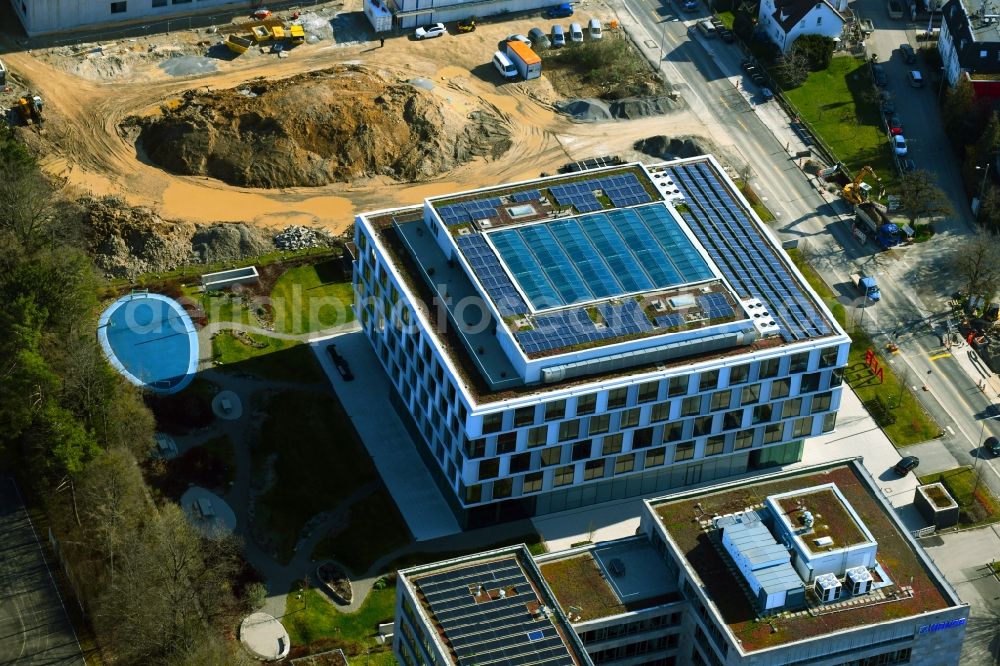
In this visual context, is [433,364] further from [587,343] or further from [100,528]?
[100,528]

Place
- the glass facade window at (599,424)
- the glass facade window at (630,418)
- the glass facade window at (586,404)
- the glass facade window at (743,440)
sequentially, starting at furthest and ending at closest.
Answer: the glass facade window at (743,440)
the glass facade window at (630,418)
the glass facade window at (599,424)
the glass facade window at (586,404)

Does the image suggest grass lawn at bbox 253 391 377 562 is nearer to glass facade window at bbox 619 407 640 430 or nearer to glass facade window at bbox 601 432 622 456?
glass facade window at bbox 601 432 622 456

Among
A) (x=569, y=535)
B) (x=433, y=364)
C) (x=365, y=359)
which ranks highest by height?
(x=365, y=359)

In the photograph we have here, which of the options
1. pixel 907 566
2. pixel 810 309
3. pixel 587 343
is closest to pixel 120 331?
pixel 587 343

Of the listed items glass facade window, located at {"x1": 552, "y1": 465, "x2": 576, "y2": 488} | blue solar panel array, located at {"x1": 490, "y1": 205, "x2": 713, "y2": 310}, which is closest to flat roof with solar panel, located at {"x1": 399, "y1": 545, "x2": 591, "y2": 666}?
glass facade window, located at {"x1": 552, "y1": 465, "x2": 576, "y2": 488}

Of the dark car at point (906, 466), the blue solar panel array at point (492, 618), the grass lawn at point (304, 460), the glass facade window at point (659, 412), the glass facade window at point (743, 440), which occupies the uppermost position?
the grass lawn at point (304, 460)

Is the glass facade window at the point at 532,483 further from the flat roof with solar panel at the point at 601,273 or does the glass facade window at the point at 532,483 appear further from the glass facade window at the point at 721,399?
the glass facade window at the point at 721,399

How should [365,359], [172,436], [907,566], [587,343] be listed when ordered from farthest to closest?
1. [365,359]
2. [172,436]
3. [587,343]
4. [907,566]

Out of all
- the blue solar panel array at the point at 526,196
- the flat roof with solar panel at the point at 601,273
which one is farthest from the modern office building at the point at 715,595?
the blue solar panel array at the point at 526,196
